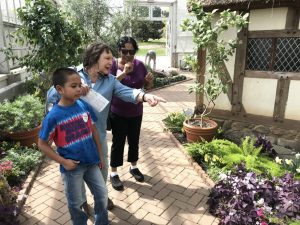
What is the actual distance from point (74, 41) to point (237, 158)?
4.43 m

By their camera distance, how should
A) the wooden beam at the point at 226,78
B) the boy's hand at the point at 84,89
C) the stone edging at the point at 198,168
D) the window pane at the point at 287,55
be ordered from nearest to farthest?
the boy's hand at the point at 84,89
the stone edging at the point at 198,168
the window pane at the point at 287,55
the wooden beam at the point at 226,78

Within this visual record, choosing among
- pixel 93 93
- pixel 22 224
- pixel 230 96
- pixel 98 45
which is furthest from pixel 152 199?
pixel 230 96

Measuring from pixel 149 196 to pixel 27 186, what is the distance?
5.60 feet

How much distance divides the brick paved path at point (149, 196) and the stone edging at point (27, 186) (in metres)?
0.07

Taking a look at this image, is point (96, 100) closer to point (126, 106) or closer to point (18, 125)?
point (126, 106)

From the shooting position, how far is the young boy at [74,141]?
2354mm

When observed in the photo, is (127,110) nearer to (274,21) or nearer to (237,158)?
(237,158)

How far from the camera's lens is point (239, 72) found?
5422mm

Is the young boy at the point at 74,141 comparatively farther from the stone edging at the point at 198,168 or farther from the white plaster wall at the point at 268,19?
the white plaster wall at the point at 268,19

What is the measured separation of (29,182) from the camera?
158 inches

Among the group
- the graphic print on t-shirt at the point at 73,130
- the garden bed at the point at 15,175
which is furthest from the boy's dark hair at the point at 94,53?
the garden bed at the point at 15,175


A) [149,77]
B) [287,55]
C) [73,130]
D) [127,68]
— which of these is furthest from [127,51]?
[287,55]

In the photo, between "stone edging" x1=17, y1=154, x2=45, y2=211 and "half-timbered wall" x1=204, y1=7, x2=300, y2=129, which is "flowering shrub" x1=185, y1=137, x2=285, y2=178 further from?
"stone edging" x1=17, y1=154, x2=45, y2=211

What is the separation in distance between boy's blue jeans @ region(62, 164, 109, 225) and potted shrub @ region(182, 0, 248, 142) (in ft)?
9.65
